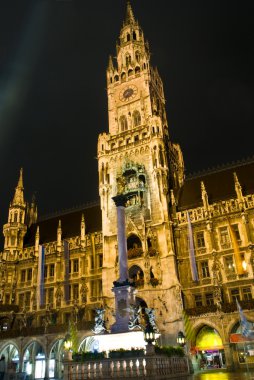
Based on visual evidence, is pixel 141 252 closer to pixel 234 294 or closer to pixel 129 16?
pixel 234 294

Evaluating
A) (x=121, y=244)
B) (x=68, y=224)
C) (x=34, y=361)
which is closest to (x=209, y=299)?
(x=121, y=244)

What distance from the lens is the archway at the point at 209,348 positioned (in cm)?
4111

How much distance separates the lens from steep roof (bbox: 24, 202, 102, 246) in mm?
55666

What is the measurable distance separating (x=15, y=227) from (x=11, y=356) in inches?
741

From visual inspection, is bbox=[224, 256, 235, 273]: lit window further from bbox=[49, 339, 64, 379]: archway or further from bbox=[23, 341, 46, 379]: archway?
bbox=[23, 341, 46, 379]: archway

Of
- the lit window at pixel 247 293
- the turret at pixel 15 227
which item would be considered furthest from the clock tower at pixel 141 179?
the turret at pixel 15 227

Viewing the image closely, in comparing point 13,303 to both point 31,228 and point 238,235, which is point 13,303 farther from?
point 238,235

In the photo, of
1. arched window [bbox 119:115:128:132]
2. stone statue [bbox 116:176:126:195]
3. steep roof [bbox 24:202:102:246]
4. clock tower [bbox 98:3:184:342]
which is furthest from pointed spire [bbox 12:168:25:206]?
arched window [bbox 119:115:128:132]

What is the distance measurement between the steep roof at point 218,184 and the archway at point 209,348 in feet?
49.6

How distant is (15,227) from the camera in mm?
58625

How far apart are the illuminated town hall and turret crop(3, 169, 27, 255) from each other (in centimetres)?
17

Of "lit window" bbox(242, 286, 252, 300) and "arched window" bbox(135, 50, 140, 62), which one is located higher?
"arched window" bbox(135, 50, 140, 62)

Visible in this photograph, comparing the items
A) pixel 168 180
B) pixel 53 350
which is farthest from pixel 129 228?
pixel 53 350

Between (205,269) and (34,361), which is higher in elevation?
(205,269)
